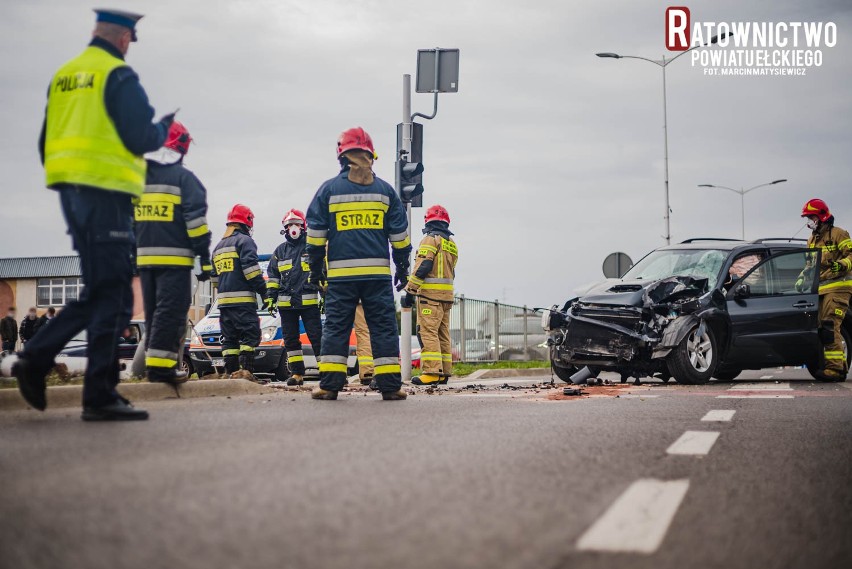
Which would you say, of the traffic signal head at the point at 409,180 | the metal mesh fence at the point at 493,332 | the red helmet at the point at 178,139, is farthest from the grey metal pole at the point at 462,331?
the red helmet at the point at 178,139

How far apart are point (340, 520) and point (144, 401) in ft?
18.1

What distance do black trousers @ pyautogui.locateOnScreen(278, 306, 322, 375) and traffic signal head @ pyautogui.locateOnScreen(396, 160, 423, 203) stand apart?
241 cm

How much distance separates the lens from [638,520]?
3361 millimetres

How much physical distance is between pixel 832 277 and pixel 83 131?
10828 mm

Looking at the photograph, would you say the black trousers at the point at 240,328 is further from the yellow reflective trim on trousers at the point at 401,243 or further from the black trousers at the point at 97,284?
the black trousers at the point at 97,284

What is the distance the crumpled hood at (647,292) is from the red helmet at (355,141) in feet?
14.2

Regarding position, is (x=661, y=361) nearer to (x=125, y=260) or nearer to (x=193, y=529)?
(x=125, y=260)

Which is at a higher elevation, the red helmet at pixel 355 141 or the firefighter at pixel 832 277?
the red helmet at pixel 355 141

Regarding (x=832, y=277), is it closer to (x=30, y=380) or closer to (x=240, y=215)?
(x=240, y=215)

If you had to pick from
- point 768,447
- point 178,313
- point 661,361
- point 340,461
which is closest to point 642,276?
point 661,361

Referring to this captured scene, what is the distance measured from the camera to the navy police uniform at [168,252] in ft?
27.0

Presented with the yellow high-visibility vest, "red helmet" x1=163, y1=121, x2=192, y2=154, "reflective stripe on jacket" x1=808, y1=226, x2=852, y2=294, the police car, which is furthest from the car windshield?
the yellow high-visibility vest

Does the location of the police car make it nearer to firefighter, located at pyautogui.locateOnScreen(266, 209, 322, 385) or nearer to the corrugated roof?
firefighter, located at pyautogui.locateOnScreen(266, 209, 322, 385)

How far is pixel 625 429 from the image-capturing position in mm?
6188
